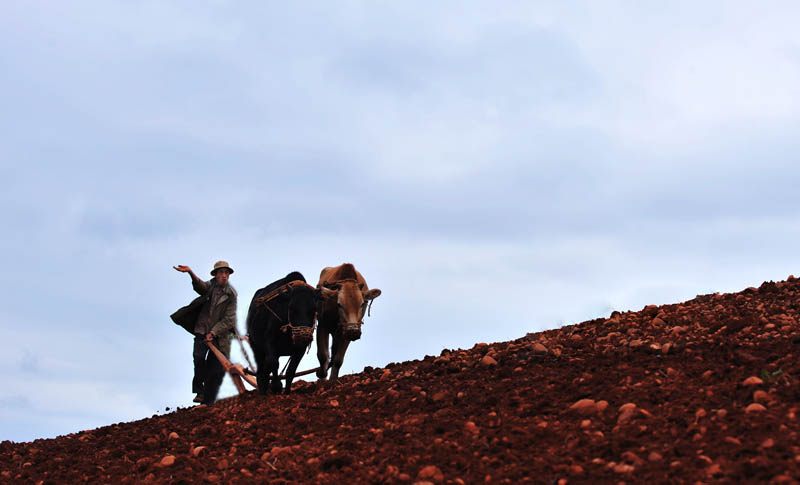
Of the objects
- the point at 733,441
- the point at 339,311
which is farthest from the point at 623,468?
the point at 339,311

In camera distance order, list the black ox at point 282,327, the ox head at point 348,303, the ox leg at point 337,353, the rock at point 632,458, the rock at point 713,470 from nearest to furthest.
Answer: the rock at point 713,470
the rock at point 632,458
the black ox at point 282,327
the ox head at point 348,303
the ox leg at point 337,353

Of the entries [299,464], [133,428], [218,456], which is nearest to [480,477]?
[299,464]

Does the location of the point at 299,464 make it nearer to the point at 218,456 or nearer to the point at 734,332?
the point at 218,456

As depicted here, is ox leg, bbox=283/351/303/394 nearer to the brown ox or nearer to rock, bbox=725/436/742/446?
the brown ox

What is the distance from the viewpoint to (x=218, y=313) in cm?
1537

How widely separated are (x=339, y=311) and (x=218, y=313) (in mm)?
2187

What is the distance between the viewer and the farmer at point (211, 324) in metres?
15.3

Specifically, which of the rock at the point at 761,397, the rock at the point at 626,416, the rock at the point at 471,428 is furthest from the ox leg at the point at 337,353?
the rock at the point at 761,397

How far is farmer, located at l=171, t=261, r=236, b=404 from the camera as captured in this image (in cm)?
1529

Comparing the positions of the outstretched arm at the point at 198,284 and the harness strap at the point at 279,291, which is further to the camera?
the outstretched arm at the point at 198,284

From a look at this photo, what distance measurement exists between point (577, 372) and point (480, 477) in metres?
3.08

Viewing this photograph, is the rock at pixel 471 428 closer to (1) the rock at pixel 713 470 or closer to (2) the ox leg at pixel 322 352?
(1) the rock at pixel 713 470

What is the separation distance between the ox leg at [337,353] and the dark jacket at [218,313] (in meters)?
1.81

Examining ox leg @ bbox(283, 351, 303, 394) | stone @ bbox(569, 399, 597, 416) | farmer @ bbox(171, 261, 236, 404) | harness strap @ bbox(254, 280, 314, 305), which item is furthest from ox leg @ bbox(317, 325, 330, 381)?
stone @ bbox(569, 399, 597, 416)
